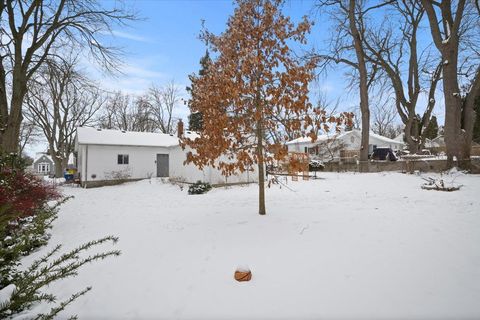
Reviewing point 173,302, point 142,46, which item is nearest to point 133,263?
point 173,302

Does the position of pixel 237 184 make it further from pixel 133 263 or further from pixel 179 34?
pixel 133 263

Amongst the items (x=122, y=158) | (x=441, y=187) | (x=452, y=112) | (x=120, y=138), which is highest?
(x=120, y=138)

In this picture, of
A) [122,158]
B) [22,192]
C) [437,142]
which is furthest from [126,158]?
[437,142]

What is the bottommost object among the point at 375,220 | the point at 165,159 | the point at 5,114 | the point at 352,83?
the point at 375,220

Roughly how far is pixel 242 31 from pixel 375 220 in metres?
4.86

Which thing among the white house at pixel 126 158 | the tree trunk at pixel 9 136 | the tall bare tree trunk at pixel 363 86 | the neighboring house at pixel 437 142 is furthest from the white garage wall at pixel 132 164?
the neighboring house at pixel 437 142

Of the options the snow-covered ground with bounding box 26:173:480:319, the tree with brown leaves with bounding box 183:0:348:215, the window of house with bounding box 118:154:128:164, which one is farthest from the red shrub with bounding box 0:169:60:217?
the window of house with bounding box 118:154:128:164

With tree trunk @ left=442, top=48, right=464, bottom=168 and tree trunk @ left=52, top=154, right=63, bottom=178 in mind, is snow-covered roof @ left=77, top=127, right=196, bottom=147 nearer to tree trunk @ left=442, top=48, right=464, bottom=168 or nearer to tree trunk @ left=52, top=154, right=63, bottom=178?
tree trunk @ left=52, top=154, right=63, bottom=178

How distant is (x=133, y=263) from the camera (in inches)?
173

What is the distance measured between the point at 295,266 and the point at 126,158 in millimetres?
20326

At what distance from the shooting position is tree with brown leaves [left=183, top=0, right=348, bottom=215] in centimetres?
512

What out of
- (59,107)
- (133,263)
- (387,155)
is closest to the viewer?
(133,263)

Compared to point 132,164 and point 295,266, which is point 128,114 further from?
point 295,266

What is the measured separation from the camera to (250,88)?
5398 millimetres
